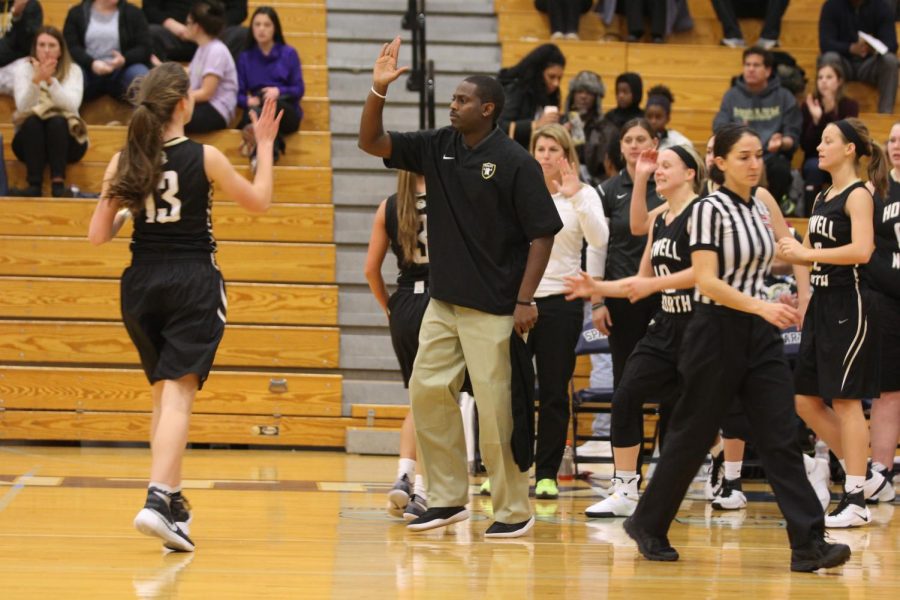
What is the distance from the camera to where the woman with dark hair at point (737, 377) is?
14.8 feet

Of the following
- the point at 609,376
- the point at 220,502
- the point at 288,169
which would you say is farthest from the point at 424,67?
the point at 220,502

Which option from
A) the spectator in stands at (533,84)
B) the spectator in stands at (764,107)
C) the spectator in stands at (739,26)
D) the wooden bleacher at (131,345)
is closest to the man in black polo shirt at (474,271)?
the wooden bleacher at (131,345)

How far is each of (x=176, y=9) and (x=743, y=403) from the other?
727 cm

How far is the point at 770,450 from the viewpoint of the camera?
14.9ft

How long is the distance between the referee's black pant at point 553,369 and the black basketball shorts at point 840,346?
1049mm

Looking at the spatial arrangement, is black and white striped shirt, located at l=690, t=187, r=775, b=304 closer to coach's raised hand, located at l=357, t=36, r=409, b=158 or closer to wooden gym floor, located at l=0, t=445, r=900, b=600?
wooden gym floor, located at l=0, t=445, r=900, b=600

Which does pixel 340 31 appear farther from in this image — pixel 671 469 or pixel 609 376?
pixel 671 469

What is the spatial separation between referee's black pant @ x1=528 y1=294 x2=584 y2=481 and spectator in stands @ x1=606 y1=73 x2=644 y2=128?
10.8 feet

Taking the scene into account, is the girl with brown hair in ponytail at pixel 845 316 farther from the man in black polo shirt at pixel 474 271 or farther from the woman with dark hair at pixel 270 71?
the woman with dark hair at pixel 270 71

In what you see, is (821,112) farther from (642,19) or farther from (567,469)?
(567,469)

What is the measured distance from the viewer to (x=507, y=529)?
5211mm

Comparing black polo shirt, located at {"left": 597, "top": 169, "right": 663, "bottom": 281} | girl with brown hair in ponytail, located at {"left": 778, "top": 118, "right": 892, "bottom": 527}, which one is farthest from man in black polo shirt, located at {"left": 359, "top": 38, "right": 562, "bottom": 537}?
black polo shirt, located at {"left": 597, "top": 169, "right": 663, "bottom": 281}

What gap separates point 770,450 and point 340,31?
725 cm

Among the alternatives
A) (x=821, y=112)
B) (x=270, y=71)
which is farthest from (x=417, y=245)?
(x=821, y=112)
